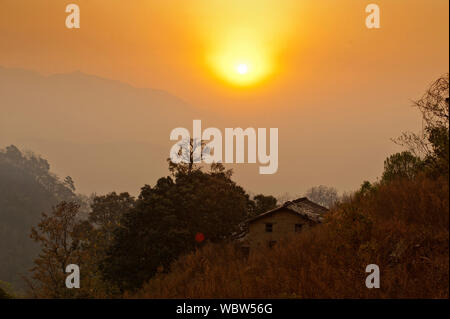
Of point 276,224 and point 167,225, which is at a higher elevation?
point 276,224

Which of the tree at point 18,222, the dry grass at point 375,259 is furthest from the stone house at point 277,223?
the tree at point 18,222

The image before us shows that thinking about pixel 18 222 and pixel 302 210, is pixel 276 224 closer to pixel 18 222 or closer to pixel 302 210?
pixel 302 210

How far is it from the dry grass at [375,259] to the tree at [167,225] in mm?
18784

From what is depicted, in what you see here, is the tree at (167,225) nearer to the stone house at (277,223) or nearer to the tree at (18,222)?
the stone house at (277,223)

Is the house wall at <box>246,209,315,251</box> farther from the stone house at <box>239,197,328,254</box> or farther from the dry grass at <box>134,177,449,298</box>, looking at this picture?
the dry grass at <box>134,177,449,298</box>

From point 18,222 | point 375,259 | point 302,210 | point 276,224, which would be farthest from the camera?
point 18,222

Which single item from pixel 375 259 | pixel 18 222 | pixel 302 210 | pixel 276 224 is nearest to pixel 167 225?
pixel 276 224

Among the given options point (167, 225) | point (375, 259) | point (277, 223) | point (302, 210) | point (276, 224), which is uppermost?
point (302, 210)

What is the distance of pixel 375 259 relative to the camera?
1346 centimetres

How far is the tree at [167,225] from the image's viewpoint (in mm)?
35500

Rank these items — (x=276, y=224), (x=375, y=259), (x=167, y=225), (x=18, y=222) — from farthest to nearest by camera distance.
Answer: (x=18, y=222), (x=276, y=224), (x=167, y=225), (x=375, y=259)

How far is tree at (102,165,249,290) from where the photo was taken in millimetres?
35500

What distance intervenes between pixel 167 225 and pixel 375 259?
2459 cm
